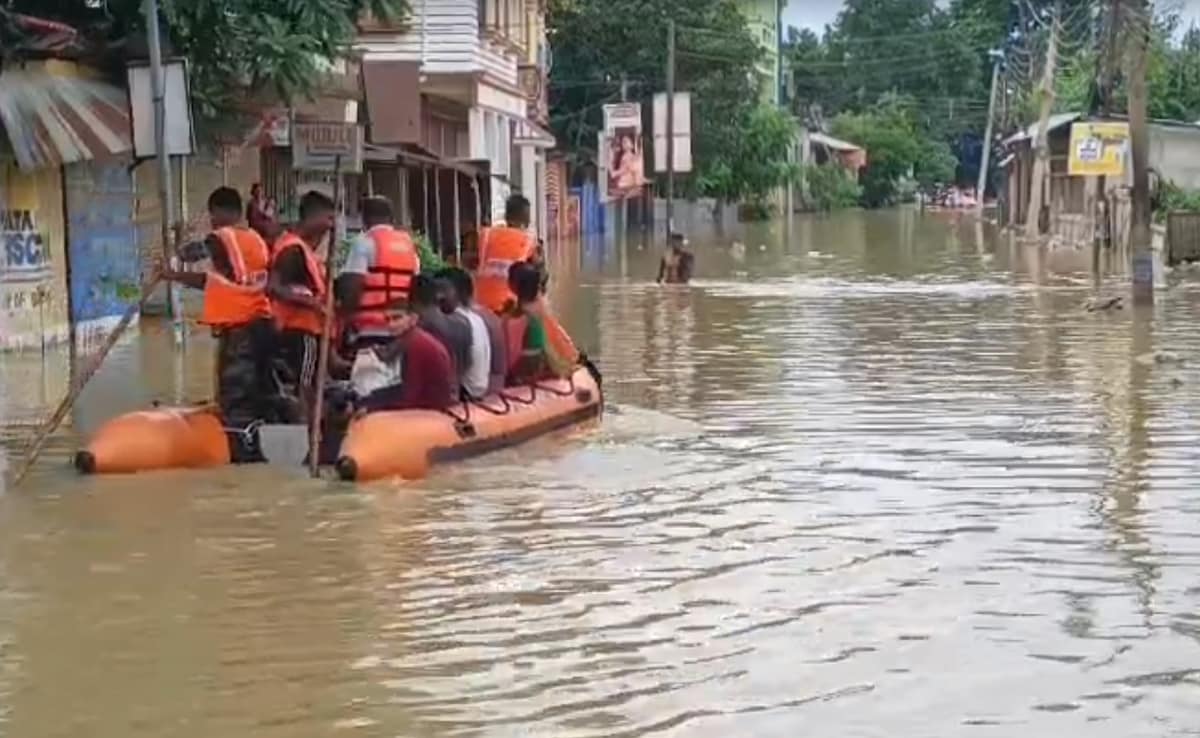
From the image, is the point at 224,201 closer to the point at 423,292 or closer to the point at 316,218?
the point at 316,218

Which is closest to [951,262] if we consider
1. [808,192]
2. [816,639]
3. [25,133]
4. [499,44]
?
[499,44]

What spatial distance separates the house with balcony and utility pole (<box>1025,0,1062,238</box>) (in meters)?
13.9

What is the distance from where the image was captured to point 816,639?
8.02 meters

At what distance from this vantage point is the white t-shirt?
13.2 meters

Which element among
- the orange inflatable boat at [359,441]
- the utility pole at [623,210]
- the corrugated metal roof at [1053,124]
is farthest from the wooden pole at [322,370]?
the utility pole at [623,210]

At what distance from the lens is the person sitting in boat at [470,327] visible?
13109 millimetres

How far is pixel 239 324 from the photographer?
41.7ft

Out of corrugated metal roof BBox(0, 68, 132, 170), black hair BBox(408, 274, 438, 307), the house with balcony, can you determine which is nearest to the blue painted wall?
corrugated metal roof BBox(0, 68, 132, 170)

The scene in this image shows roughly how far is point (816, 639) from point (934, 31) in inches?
4447

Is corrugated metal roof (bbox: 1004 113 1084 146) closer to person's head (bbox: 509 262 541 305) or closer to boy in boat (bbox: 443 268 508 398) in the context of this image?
person's head (bbox: 509 262 541 305)

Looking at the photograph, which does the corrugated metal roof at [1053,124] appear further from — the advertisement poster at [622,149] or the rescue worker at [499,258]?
the rescue worker at [499,258]

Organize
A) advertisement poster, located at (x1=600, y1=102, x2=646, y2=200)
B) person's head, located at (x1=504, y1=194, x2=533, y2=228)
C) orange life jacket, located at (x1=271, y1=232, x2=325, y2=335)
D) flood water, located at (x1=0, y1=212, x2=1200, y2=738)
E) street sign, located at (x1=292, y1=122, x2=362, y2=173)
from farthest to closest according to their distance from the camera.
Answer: advertisement poster, located at (x1=600, y1=102, x2=646, y2=200) → street sign, located at (x1=292, y1=122, x2=362, y2=173) → person's head, located at (x1=504, y1=194, x2=533, y2=228) → orange life jacket, located at (x1=271, y1=232, x2=325, y2=335) → flood water, located at (x1=0, y1=212, x2=1200, y2=738)

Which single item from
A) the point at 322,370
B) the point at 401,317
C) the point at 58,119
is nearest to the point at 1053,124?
the point at 58,119

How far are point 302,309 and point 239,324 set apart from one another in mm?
400
